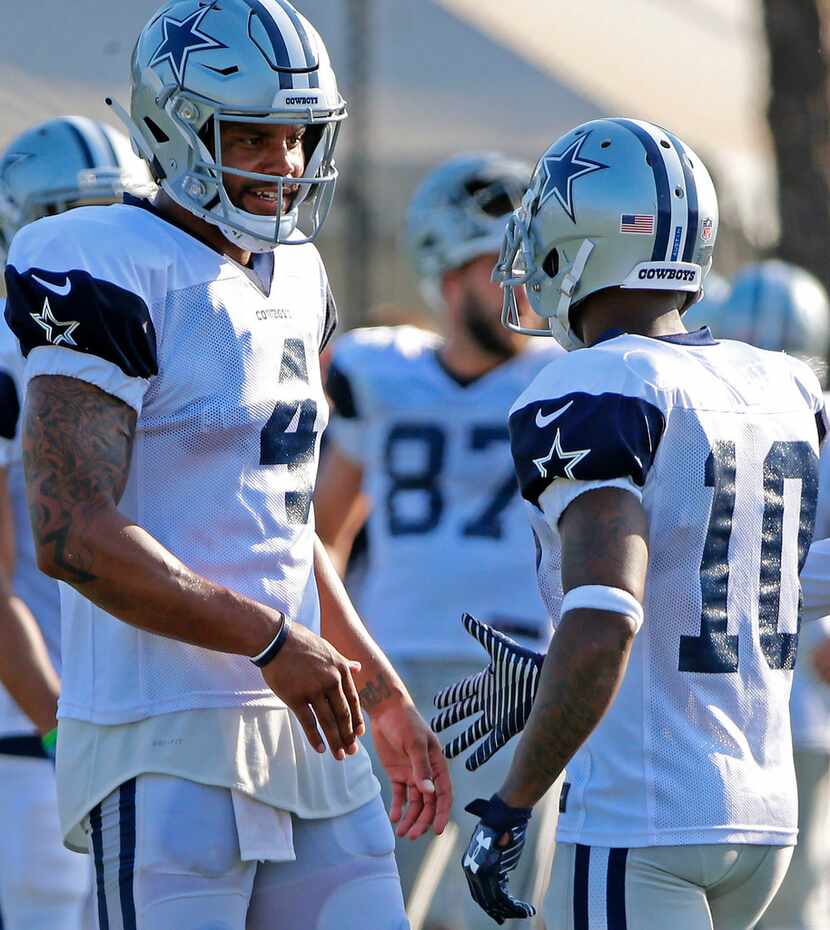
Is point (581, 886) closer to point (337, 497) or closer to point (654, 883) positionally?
point (654, 883)

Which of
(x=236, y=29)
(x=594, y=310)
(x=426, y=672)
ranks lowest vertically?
(x=426, y=672)

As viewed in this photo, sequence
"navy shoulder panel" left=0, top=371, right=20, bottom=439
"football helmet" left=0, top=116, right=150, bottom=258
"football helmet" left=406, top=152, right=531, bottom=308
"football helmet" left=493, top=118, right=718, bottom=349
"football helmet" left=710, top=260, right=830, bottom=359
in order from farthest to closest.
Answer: "football helmet" left=710, top=260, right=830, bottom=359 → "football helmet" left=406, top=152, right=531, bottom=308 → "football helmet" left=0, top=116, right=150, bottom=258 → "navy shoulder panel" left=0, top=371, right=20, bottom=439 → "football helmet" left=493, top=118, right=718, bottom=349

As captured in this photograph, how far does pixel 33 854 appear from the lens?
3.99 metres

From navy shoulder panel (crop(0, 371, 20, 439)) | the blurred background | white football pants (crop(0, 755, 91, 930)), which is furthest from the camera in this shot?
the blurred background

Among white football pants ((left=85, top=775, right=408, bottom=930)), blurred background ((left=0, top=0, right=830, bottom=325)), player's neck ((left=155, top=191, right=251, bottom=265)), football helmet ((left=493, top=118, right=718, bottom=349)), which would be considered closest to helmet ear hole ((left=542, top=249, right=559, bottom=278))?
football helmet ((left=493, top=118, right=718, bottom=349))

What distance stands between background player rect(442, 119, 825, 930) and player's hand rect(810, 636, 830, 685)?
1093mm

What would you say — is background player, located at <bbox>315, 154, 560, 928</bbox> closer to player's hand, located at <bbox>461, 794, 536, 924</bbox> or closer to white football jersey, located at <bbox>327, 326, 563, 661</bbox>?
white football jersey, located at <bbox>327, 326, 563, 661</bbox>

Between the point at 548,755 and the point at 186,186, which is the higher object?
the point at 186,186

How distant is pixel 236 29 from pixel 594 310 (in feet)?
2.52

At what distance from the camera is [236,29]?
2.94 m

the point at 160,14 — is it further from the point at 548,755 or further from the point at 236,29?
the point at 548,755

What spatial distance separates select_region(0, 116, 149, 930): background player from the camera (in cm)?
376

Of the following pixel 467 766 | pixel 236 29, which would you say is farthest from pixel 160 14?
pixel 467 766

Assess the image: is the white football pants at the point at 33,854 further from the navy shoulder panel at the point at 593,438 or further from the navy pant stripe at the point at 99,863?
the navy shoulder panel at the point at 593,438
